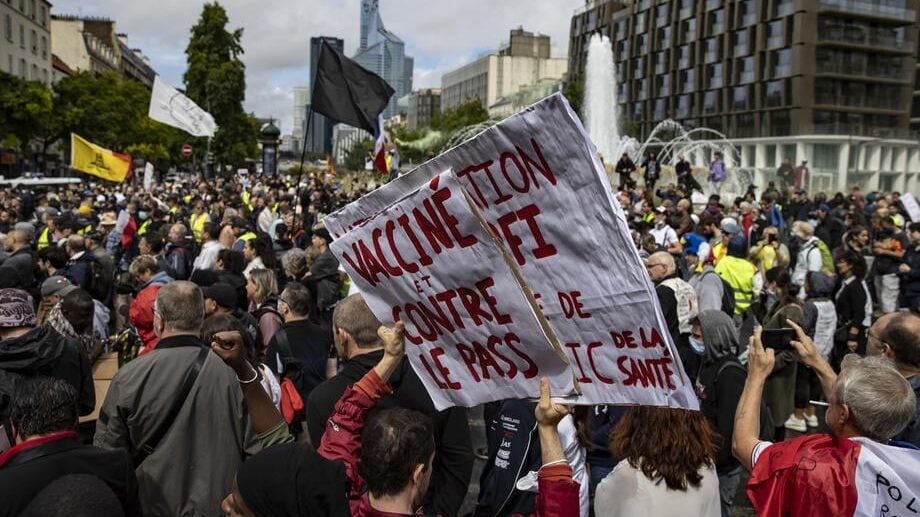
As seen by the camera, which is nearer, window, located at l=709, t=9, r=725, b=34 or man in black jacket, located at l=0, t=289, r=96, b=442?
man in black jacket, located at l=0, t=289, r=96, b=442

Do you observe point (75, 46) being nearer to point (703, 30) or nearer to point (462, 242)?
point (703, 30)

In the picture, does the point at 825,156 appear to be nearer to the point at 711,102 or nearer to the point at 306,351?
the point at 711,102

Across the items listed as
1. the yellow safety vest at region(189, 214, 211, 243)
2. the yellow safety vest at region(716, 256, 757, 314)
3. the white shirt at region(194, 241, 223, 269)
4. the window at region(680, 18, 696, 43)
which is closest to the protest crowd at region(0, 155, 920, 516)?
the yellow safety vest at region(716, 256, 757, 314)

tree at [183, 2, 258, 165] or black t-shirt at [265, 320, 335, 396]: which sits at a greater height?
tree at [183, 2, 258, 165]

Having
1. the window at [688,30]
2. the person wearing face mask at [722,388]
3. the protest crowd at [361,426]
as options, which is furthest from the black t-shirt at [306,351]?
the window at [688,30]

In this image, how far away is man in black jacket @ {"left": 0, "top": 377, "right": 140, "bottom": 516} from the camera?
2689 millimetres

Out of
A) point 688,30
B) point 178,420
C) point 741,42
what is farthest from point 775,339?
point 688,30

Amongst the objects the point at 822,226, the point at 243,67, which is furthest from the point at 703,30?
the point at 822,226

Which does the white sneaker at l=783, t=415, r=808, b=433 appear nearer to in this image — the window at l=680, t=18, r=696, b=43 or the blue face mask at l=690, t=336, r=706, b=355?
the blue face mask at l=690, t=336, r=706, b=355

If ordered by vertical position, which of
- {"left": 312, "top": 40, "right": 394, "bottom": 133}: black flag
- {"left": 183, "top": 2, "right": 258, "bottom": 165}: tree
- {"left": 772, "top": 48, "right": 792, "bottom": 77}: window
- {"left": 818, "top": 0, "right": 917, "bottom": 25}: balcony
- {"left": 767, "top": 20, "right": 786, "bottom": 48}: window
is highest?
{"left": 818, "top": 0, "right": 917, "bottom": 25}: balcony

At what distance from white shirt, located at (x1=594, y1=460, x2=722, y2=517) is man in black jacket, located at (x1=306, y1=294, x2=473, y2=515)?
0.66m

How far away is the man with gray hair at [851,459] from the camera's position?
8.25 ft

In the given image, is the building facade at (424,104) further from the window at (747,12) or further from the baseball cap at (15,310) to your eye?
the baseball cap at (15,310)

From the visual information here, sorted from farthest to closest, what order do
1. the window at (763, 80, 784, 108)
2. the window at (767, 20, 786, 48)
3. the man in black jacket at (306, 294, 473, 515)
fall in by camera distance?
the window at (763, 80, 784, 108) < the window at (767, 20, 786, 48) < the man in black jacket at (306, 294, 473, 515)
